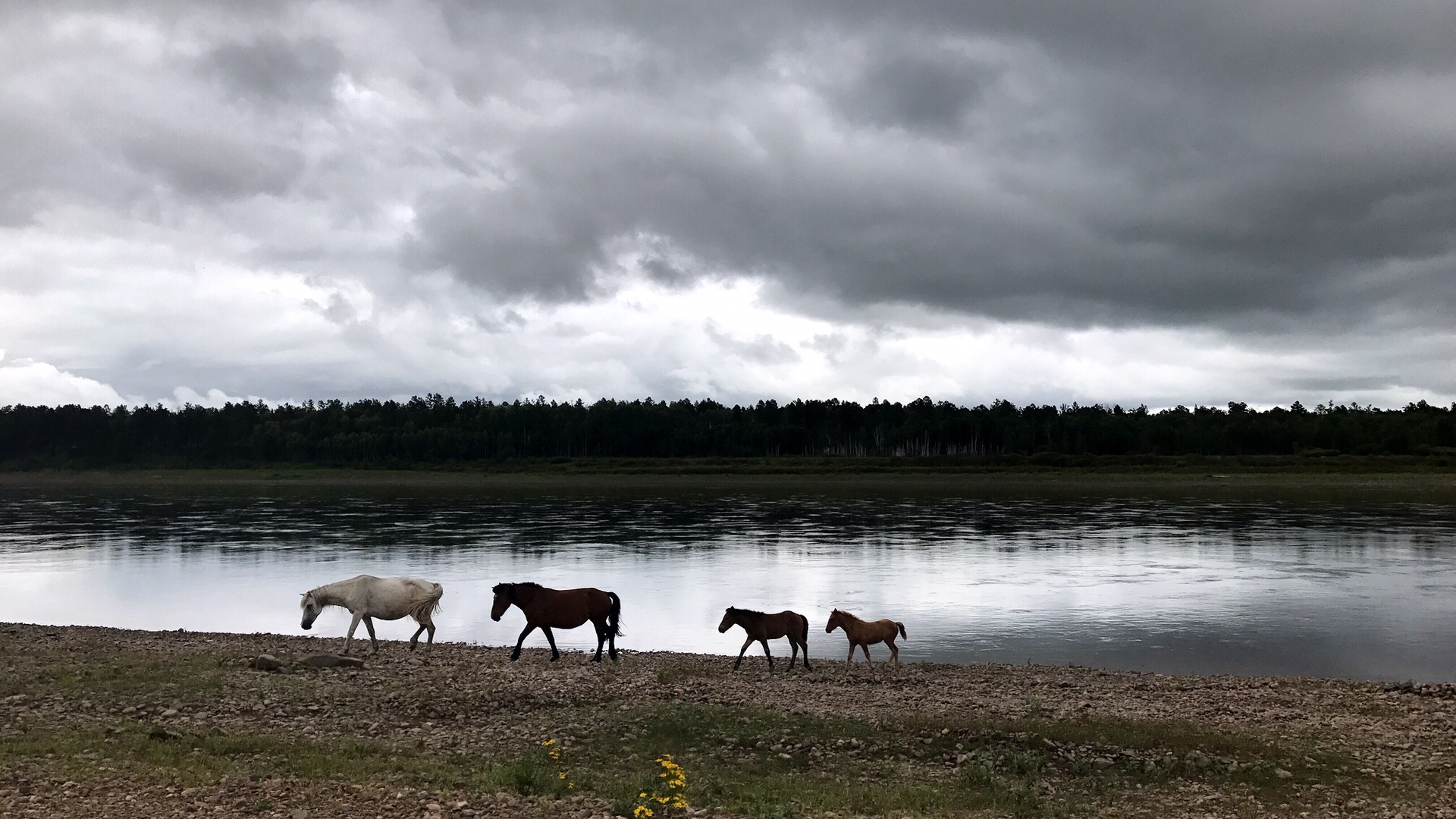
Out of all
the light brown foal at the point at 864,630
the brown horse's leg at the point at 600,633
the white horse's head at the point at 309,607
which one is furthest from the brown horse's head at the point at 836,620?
the white horse's head at the point at 309,607

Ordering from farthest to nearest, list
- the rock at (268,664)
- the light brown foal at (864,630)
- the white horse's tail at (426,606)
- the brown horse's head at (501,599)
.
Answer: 1. the white horse's tail at (426,606)
2. the light brown foal at (864,630)
3. the brown horse's head at (501,599)
4. the rock at (268,664)

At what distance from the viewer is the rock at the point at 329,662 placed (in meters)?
18.4

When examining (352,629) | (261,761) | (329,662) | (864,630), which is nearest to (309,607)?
(352,629)

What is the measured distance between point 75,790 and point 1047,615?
2648 cm

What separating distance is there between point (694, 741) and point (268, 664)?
28.4ft

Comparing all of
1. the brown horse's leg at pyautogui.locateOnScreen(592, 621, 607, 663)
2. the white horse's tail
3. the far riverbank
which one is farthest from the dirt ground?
the far riverbank

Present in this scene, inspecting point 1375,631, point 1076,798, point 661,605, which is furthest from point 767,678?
point 1375,631

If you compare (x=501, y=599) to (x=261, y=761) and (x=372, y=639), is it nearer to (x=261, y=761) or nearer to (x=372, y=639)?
(x=372, y=639)

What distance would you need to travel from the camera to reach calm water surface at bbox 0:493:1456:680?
87.7 ft

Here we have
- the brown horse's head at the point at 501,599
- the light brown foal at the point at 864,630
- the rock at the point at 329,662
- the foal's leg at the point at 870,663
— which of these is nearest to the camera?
the rock at the point at 329,662

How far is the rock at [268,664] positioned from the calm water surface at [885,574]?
852cm

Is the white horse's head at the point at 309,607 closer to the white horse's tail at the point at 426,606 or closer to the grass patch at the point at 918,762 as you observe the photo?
the white horse's tail at the point at 426,606

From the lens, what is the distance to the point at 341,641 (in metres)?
24.0

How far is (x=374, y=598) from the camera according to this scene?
70.9ft
